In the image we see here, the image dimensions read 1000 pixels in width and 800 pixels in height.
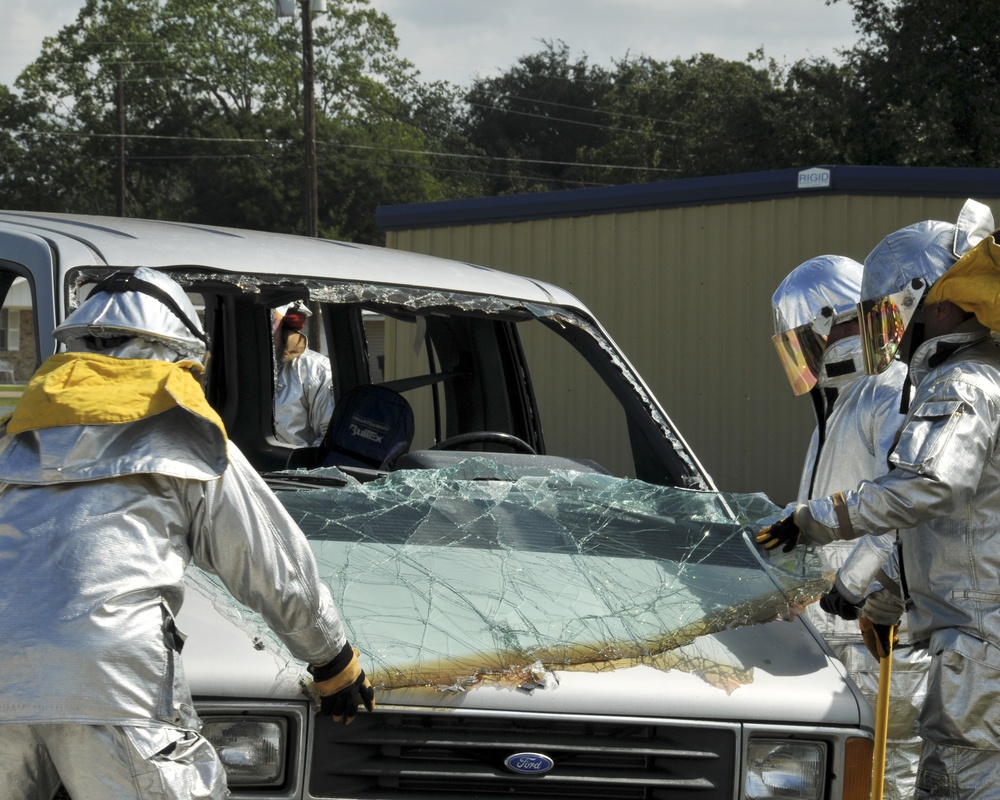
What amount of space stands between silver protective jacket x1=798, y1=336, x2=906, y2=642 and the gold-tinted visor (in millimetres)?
76

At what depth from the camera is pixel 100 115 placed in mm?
56156

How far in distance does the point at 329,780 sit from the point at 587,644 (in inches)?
23.8

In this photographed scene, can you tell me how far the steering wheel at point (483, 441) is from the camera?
427 centimetres

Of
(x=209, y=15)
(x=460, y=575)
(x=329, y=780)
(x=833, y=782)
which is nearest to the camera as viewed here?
(x=329, y=780)

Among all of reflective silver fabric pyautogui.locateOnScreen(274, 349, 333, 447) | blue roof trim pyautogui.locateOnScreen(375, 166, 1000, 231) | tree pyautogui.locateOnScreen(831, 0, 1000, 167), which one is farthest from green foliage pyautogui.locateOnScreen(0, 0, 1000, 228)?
reflective silver fabric pyautogui.locateOnScreen(274, 349, 333, 447)

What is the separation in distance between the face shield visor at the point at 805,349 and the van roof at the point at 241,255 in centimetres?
70

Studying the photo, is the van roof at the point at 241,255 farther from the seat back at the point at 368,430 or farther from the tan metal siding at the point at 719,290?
the tan metal siding at the point at 719,290

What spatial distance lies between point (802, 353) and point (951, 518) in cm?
120

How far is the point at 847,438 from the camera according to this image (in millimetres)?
3906

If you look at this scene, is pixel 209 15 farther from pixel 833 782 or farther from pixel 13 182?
pixel 833 782

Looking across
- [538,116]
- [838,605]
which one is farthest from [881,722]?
[538,116]

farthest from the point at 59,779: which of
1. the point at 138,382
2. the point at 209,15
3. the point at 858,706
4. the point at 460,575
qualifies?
the point at 209,15

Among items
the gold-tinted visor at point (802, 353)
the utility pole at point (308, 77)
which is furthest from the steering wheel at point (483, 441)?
the utility pole at point (308, 77)

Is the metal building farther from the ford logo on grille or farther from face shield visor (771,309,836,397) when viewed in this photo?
the ford logo on grille
